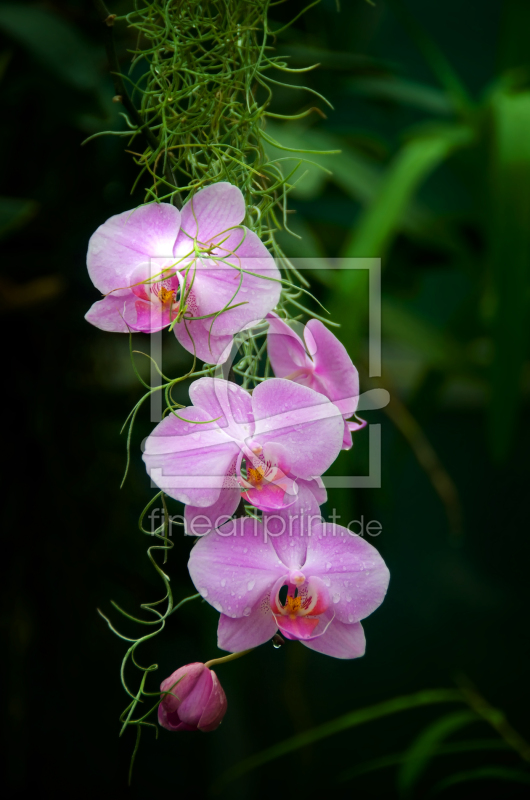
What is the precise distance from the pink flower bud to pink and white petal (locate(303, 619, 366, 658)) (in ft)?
0.13

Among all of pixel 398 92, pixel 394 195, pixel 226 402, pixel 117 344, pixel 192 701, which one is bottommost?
pixel 192 701

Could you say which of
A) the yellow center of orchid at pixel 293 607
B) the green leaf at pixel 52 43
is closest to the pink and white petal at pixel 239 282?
the yellow center of orchid at pixel 293 607

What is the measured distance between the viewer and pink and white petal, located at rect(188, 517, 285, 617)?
21 centimetres

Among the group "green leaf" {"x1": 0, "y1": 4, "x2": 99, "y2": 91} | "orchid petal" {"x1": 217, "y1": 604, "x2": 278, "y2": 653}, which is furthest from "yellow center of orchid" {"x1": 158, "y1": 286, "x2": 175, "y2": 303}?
"green leaf" {"x1": 0, "y1": 4, "x2": 99, "y2": 91}

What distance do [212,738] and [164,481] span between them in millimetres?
871

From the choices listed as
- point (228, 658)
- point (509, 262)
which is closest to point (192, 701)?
point (228, 658)

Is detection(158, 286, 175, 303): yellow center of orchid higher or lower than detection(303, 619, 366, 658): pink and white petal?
higher

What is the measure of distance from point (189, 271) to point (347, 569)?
0.41ft

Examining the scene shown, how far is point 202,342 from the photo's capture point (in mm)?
228

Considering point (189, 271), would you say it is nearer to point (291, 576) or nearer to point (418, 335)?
point (291, 576)

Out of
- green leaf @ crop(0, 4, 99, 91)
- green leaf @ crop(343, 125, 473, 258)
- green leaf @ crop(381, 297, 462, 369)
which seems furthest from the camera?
green leaf @ crop(381, 297, 462, 369)

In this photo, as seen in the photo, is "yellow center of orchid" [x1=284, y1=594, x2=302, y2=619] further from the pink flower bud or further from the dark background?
the dark background

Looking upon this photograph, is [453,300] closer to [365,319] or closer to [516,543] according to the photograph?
[516,543]

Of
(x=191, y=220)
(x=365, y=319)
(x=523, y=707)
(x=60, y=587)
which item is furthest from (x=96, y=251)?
(x=523, y=707)
